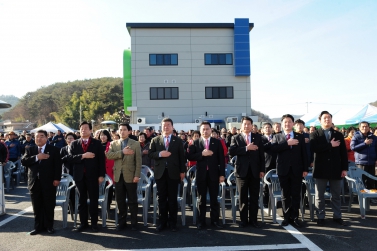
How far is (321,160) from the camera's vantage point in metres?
5.97

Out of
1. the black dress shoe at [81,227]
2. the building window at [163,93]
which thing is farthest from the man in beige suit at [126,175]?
the building window at [163,93]

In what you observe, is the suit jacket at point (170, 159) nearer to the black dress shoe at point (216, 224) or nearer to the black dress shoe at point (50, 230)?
the black dress shoe at point (216, 224)

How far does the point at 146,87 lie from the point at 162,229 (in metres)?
23.8

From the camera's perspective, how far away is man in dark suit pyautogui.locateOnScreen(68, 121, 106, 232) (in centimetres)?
582

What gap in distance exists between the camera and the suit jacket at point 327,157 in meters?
5.87

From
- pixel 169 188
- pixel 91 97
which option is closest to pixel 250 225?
pixel 169 188

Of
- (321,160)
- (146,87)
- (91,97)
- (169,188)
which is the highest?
(91,97)

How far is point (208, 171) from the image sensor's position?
5.90 meters

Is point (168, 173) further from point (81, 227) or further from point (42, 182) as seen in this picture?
point (42, 182)

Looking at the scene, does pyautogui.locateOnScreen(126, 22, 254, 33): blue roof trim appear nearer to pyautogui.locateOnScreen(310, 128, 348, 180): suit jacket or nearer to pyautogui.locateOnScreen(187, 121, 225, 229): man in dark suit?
pyautogui.locateOnScreen(187, 121, 225, 229): man in dark suit

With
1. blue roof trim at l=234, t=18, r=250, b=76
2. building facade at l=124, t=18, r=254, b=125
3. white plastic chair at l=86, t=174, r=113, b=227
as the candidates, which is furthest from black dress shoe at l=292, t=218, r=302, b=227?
blue roof trim at l=234, t=18, r=250, b=76

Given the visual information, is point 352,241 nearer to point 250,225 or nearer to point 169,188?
point 250,225

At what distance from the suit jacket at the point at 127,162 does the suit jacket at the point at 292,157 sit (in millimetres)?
2653

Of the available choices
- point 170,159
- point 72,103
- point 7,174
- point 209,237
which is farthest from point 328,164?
point 72,103
